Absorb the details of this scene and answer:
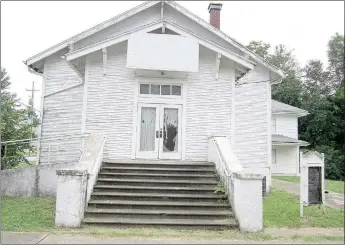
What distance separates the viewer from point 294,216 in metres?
9.42

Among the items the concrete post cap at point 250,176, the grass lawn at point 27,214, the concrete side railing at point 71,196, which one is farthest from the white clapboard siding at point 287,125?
→ the concrete side railing at point 71,196

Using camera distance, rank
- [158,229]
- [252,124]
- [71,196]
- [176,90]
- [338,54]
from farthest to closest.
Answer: [338,54], [252,124], [176,90], [71,196], [158,229]

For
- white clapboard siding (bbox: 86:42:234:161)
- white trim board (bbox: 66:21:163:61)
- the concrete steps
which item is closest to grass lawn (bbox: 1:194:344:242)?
the concrete steps

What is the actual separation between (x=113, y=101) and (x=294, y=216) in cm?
716

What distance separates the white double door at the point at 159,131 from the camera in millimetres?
12812

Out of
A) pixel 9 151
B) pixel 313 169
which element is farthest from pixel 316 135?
pixel 9 151

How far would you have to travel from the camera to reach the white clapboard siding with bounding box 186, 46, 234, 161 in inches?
514

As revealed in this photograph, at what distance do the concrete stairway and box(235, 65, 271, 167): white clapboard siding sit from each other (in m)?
4.03

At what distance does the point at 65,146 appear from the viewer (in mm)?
13617

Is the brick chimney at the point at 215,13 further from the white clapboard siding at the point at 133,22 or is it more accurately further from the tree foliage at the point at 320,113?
the tree foliage at the point at 320,113

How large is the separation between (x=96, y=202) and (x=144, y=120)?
15.6 feet

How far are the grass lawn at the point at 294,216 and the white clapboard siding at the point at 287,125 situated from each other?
58.9ft

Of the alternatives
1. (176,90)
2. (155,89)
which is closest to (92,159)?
(155,89)

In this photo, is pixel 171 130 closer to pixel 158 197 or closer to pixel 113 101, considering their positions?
pixel 113 101
